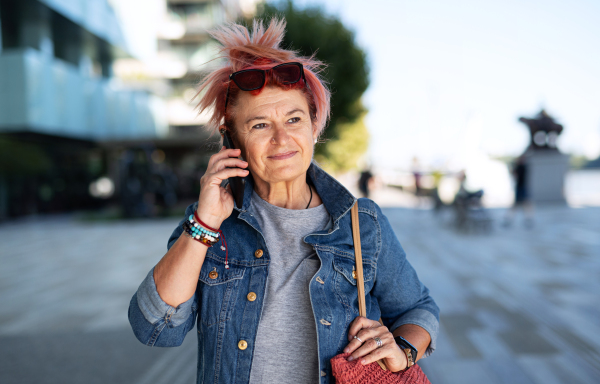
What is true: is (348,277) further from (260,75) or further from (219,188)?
(260,75)

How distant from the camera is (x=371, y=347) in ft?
4.54

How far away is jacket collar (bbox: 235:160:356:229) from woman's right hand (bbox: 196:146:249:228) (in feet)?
0.31

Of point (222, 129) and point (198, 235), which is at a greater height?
point (222, 129)

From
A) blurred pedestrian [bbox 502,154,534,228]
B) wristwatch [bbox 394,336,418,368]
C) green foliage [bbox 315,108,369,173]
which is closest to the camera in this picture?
wristwatch [bbox 394,336,418,368]

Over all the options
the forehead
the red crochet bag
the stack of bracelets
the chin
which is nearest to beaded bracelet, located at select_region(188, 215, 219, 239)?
the stack of bracelets

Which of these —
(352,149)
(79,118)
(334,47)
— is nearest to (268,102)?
(334,47)

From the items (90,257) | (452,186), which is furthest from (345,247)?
(452,186)

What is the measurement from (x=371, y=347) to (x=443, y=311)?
3.90m

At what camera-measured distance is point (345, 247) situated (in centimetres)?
155

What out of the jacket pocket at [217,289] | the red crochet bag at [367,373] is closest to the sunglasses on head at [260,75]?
the jacket pocket at [217,289]

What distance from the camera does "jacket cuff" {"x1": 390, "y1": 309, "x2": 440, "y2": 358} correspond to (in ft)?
5.12

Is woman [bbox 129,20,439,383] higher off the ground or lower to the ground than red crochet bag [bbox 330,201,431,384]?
higher

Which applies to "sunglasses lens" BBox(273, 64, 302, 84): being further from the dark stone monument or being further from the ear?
the dark stone monument

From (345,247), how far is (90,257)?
8.66m
